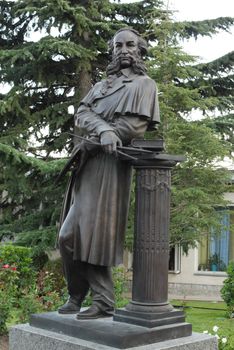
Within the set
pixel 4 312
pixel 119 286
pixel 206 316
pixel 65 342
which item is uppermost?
pixel 119 286

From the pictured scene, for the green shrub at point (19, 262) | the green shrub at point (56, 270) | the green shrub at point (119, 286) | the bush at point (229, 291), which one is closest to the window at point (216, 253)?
the bush at point (229, 291)

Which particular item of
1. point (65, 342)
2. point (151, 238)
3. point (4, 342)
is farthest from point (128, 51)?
point (4, 342)

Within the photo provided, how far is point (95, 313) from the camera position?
4.30 meters

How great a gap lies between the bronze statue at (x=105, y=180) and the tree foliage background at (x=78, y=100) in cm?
830

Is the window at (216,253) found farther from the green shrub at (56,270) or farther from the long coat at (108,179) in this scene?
the long coat at (108,179)

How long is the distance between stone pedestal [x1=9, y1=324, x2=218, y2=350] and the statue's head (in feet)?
7.26

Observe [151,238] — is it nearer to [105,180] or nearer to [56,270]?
[105,180]

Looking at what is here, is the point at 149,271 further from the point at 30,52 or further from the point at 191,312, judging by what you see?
the point at 30,52

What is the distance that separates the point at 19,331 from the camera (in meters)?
4.41

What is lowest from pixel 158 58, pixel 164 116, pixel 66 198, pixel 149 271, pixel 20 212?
pixel 149 271

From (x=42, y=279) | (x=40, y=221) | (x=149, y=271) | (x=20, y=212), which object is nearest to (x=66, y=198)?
(x=149, y=271)

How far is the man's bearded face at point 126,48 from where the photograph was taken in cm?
448

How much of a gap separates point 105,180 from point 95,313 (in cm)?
107

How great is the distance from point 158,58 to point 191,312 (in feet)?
21.0
